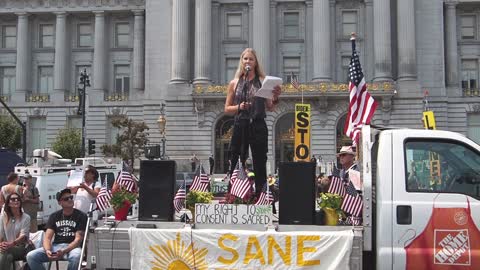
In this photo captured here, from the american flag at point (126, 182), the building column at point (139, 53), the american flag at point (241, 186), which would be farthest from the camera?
the building column at point (139, 53)

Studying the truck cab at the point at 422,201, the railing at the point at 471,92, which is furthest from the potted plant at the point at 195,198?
the railing at the point at 471,92

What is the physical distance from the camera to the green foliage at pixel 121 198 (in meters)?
6.81

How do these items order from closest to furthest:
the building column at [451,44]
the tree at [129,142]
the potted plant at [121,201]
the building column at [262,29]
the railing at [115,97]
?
the potted plant at [121,201]
the tree at [129,142]
the building column at [262,29]
the building column at [451,44]
the railing at [115,97]

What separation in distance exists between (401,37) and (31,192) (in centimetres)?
4426

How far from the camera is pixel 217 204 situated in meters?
6.57

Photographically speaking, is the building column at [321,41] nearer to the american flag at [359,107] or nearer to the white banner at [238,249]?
the american flag at [359,107]

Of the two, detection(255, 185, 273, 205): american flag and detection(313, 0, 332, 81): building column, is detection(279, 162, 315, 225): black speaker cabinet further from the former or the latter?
detection(313, 0, 332, 81): building column

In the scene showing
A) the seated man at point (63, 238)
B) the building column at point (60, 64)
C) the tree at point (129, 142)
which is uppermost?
the building column at point (60, 64)

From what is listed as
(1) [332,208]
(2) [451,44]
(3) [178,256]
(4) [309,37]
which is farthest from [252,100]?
(2) [451,44]

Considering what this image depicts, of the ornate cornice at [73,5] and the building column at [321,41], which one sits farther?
the ornate cornice at [73,5]

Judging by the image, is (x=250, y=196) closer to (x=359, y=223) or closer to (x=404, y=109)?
(x=359, y=223)

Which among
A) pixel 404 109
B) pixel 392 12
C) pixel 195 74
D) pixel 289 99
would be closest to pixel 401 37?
pixel 392 12

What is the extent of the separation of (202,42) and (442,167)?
4843 cm

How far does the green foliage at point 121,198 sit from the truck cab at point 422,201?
2715 mm
